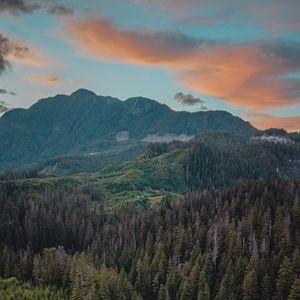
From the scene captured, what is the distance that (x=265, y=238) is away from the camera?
19962 centimetres

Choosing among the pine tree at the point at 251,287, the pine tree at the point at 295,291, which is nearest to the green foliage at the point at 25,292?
the pine tree at the point at 251,287

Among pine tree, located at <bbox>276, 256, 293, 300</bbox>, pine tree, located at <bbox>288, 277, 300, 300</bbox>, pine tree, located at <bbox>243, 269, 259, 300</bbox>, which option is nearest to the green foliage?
pine tree, located at <bbox>243, 269, 259, 300</bbox>

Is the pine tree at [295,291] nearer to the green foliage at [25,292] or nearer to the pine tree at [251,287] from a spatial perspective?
the pine tree at [251,287]

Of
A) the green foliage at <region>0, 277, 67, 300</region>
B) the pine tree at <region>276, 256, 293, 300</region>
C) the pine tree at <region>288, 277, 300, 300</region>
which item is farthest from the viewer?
the pine tree at <region>276, 256, 293, 300</region>

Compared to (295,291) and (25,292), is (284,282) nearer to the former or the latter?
(295,291)

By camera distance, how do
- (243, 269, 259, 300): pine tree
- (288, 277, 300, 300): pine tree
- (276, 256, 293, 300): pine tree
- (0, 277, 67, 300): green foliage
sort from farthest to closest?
(243, 269, 259, 300): pine tree → (276, 256, 293, 300): pine tree → (0, 277, 67, 300): green foliage → (288, 277, 300, 300): pine tree

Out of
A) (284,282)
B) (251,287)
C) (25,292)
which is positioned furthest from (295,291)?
(25,292)

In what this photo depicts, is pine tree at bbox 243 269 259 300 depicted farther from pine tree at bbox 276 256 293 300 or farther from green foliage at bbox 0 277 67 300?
green foliage at bbox 0 277 67 300

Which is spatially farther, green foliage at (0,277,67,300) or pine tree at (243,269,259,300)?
pine tree at (243,269,259,300)

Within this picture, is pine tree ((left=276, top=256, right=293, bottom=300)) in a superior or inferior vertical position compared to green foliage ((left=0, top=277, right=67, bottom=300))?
superior

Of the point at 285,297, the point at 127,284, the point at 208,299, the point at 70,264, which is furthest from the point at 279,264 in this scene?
the point at 70,264

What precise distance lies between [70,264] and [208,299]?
57.6 meters

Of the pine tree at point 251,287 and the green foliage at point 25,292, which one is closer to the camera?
the green foliage at point 25,292

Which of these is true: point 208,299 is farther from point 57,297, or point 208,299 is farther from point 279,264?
point 57,297
